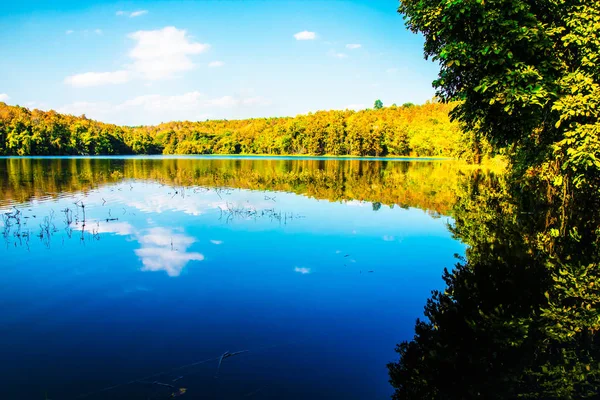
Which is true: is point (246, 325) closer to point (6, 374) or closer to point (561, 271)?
point (6, 374)

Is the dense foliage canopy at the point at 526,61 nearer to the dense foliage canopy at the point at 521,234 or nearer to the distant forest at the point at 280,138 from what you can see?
the dense foliage canopy at the point at 521,234

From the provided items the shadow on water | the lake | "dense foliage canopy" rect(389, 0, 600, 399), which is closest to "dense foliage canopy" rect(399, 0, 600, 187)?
"dense foliage canopy" rect(389, 0, 600, 399)

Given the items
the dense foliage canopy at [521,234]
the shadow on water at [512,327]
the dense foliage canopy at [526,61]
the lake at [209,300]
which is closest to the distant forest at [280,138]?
the dense foliage canopy at [521,234]

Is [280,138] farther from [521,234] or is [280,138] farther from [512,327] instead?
[512,327]

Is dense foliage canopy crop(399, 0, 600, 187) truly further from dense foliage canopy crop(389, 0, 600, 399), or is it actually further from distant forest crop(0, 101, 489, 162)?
distant forest crop(0, 101, 489, 162)

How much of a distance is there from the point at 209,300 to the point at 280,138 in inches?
5806

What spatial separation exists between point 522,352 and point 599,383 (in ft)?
3.69

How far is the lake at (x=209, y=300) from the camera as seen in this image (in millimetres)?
6062

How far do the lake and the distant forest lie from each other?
294ft

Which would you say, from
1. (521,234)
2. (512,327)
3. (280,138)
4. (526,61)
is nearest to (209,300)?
(512,327)

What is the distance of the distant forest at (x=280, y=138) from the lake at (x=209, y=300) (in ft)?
294

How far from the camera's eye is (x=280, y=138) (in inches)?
6058

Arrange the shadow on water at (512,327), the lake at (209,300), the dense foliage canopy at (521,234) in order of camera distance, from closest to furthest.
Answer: the shadow on water at (512,327), the lake at (209,300), the dense foliage canopy at (521,234)

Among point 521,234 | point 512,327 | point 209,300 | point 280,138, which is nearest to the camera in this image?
point 512,327
